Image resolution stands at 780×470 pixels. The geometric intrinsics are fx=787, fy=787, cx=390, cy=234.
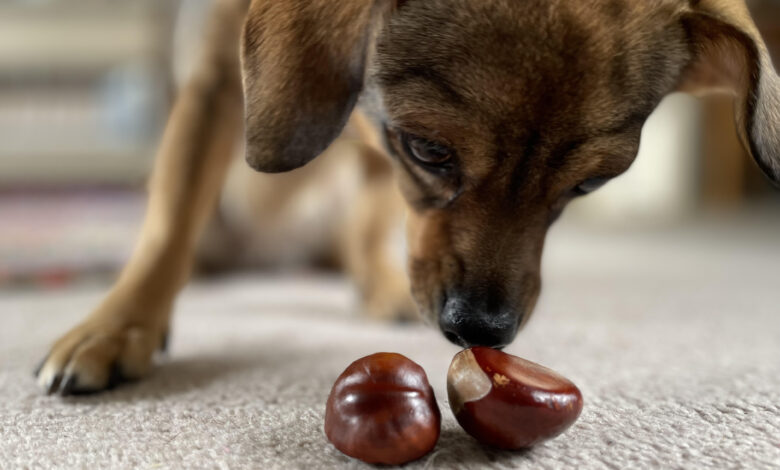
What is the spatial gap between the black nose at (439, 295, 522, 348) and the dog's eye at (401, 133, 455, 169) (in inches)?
7.6

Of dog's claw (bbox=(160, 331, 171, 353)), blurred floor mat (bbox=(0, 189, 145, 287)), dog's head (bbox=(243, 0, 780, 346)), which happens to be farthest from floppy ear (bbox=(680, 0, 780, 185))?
blurred floor mat (bbox=(0, 189, 145, 287))

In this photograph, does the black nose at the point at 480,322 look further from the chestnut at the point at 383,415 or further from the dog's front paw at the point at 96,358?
the dog's front paw at the point at 96,358

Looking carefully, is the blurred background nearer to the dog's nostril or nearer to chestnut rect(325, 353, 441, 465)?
the dog's nostril

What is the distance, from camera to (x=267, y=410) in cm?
97

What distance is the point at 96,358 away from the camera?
109 cm

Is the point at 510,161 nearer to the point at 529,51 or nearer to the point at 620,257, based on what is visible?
the point at 529,51

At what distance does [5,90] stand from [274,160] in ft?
17.0

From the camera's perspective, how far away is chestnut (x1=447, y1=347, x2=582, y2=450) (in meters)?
0.78

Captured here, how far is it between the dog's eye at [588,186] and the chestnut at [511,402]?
0.40 meters

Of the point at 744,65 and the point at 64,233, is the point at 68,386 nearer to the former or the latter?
the point at 744,65

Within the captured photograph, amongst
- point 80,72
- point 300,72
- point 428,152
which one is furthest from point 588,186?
point 80,72

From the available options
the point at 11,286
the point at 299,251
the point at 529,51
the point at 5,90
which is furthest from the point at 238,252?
the point at 5,90

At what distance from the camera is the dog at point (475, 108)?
1019 millimetres

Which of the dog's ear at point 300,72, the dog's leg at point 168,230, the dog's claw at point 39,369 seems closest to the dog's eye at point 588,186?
the dog's ear at point 300,72
